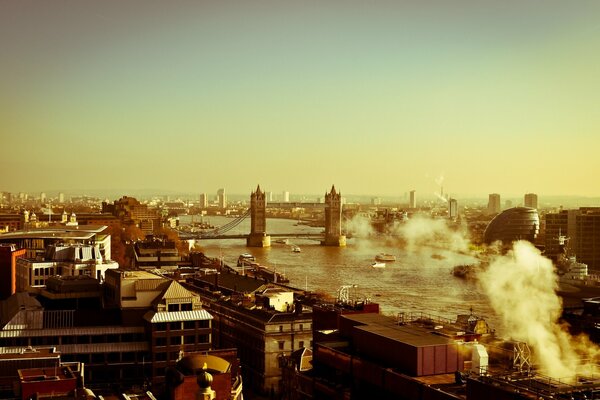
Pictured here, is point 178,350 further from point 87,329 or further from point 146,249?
point 146,249

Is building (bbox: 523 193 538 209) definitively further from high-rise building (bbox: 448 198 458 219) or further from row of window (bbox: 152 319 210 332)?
row of window (bbox: 152 319 210 332)

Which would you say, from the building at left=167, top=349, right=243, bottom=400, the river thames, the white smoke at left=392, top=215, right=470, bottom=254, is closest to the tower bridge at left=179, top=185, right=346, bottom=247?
the river thames

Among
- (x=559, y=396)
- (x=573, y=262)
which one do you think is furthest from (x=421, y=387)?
(x=573, y=262)

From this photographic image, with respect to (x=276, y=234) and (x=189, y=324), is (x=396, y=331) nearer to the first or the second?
(x=189, y=324)

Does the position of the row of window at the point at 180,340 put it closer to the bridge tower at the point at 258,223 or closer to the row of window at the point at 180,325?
the row of window at the point at 180,325

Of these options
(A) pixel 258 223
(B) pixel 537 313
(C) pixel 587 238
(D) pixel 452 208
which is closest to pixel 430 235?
(A) pixel 258 223

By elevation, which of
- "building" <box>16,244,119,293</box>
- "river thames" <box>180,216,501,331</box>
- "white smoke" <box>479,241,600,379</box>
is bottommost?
"river thames" <box>180,216,501,331</box>
